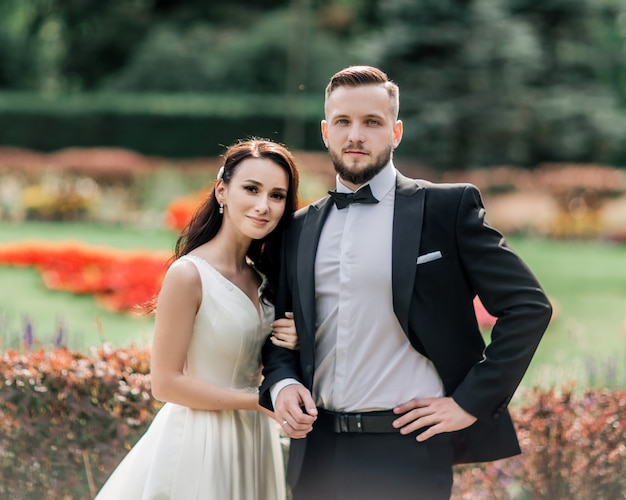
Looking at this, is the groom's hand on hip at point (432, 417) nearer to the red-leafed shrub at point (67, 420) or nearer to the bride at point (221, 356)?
the bride at point (221, 356)

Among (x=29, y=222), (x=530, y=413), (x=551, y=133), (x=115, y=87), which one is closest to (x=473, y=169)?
(x=551, y=133)

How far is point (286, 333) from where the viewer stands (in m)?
3.20

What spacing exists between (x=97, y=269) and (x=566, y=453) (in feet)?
21.8

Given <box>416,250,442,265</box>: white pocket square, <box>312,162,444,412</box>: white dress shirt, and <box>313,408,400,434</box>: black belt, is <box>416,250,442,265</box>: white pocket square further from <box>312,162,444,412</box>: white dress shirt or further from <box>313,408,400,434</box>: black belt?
<box>313,408,400,434</box>: black belt

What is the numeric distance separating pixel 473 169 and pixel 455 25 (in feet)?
9.73

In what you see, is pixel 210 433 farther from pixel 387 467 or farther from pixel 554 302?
pixel 554 302

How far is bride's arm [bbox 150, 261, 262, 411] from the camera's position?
10.5ft

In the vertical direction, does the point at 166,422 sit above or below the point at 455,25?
below

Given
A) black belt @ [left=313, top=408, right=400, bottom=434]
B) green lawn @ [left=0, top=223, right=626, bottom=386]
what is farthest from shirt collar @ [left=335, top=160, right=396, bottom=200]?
green lawn @ [left=0, top=223, right=626, bottom=386]

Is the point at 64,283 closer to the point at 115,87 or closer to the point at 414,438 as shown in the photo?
the point at 414,438

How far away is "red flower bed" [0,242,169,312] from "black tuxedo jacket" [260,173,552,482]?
5.25 metres

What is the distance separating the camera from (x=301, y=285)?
10.1ft

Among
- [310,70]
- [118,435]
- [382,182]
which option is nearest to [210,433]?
[118,435]

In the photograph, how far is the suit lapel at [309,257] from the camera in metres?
3.06
